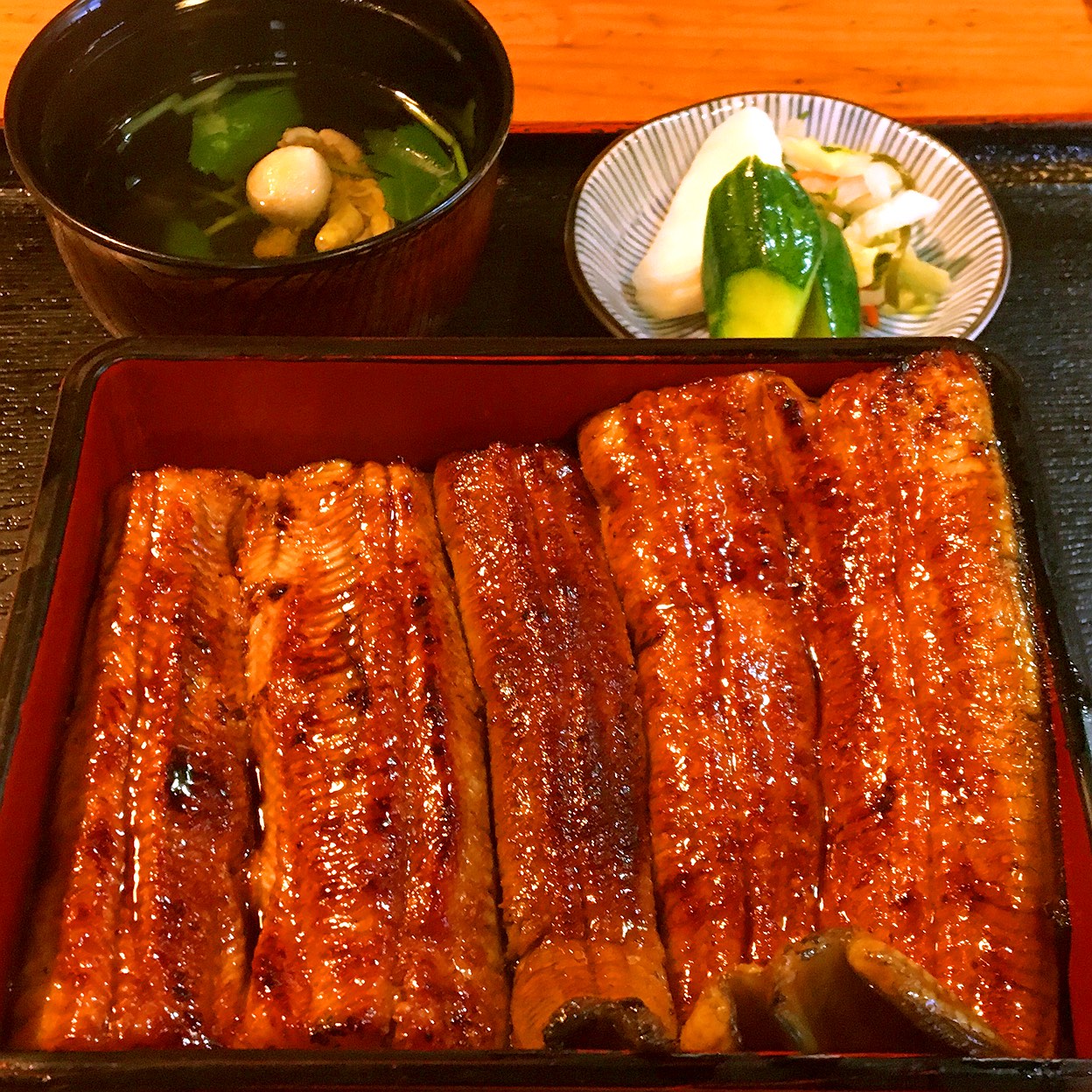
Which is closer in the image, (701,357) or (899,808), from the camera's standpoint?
(899,808)

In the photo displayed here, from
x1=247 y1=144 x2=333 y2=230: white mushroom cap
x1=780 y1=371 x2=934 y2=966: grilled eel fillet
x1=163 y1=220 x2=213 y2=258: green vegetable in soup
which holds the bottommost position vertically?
x1=780 y1=371 x2=934 y2=966: grilled eel fillet

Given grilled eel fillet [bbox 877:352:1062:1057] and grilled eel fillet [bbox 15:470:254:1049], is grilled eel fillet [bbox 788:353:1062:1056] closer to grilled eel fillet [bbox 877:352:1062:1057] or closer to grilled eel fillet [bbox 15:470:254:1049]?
grilled eel fillet [bbox 877:352:1062:1057]

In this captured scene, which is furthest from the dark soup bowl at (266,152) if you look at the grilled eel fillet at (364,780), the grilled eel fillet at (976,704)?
the grilled eel fillet at (976,704)

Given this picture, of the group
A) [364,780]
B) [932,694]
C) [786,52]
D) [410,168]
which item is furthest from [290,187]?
[786,52]

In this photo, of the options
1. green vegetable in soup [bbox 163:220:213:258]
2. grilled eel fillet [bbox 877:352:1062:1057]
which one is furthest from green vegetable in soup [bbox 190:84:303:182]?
grilled eel fillet [bbox 877:352:1062:1057]

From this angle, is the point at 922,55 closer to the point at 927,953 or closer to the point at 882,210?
the point at 882,210

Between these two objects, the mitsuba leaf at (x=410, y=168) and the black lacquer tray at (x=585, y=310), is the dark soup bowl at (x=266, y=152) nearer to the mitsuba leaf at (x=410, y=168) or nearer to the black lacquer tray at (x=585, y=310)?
the mitsuba leaf at (x=410, y=168)

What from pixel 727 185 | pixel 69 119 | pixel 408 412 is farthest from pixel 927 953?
pixel 69 119
